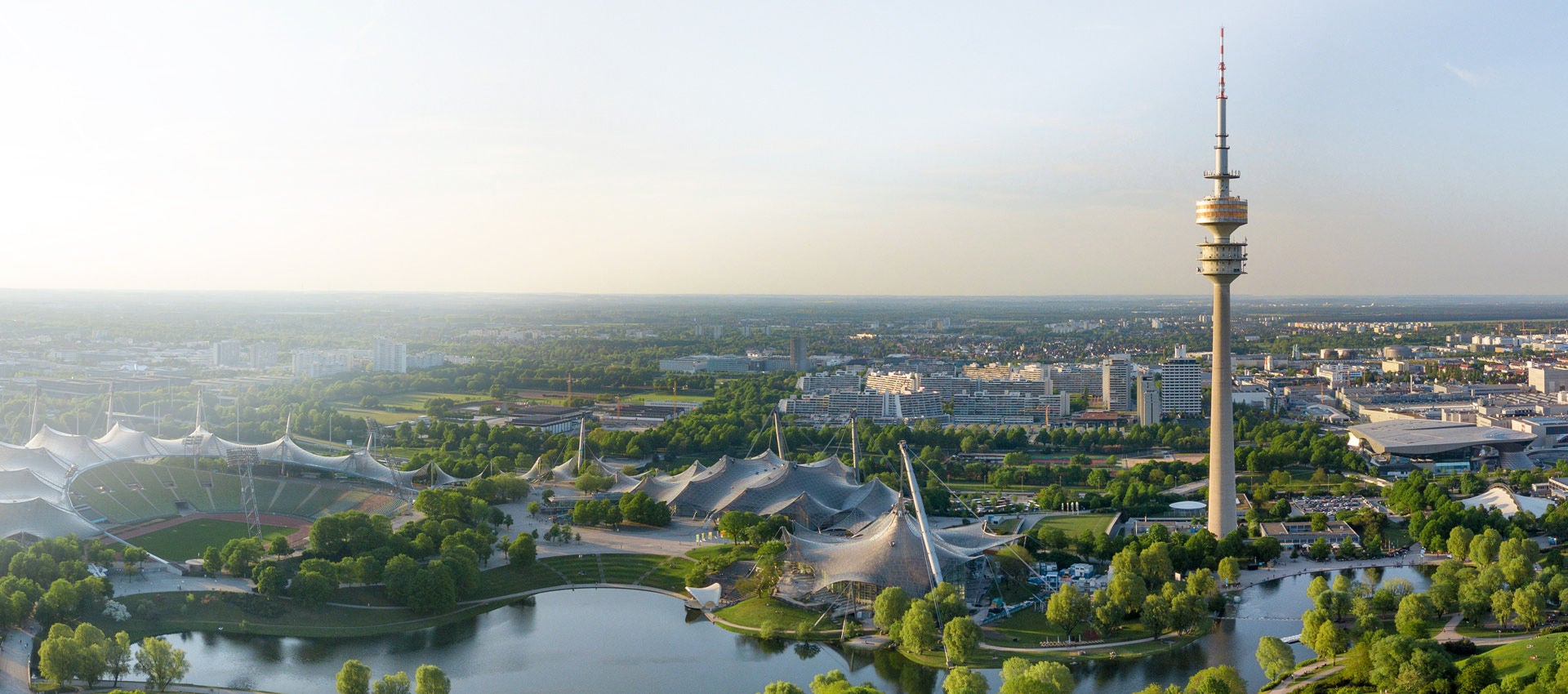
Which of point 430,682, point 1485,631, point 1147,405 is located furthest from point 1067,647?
point 1147,405

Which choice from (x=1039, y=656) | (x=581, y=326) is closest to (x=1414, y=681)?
(x=1039, y=656)

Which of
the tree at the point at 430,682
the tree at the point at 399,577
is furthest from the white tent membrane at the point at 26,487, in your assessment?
the tree at the point at 430,682

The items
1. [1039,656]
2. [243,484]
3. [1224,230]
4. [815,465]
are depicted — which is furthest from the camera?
[815,465]

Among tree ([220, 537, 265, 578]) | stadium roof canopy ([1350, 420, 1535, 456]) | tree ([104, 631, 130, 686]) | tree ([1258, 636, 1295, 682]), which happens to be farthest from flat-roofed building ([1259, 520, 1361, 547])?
tree ([104, 631, 130, 686])

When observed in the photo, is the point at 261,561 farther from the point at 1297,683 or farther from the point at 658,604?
the point at 1297,683

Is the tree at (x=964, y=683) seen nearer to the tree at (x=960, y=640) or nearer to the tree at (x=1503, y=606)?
the tree at (x=960, y=640)

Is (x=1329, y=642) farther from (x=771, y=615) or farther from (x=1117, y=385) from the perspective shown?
(x=1117, y=385)

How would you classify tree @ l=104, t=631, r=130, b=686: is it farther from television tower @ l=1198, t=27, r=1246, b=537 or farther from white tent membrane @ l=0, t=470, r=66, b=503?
television tower @ l=1198, t=27, r=1246, b=537
